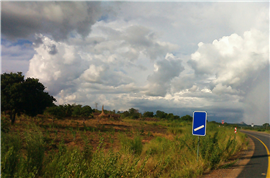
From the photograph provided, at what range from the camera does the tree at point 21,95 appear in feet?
57.5

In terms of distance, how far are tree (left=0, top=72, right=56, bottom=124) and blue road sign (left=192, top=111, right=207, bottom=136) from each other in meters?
16.0

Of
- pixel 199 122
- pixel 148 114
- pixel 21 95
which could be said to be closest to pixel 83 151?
pixel 199 122

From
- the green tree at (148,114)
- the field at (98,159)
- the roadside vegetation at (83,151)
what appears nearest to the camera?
the field at (98,159)

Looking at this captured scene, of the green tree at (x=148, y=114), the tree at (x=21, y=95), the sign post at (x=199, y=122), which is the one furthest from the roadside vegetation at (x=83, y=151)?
the green tree at (x=148, y=114)

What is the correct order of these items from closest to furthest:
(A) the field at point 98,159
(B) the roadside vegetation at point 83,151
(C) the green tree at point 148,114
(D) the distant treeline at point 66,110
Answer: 1. (A) the field at point 98,159
2. (B) the roadside vegetation at point 83,151
3. (D) the distant treeline at point 66,110
4. (C) the green tree at point 148,114

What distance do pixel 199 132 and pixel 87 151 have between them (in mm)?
5328

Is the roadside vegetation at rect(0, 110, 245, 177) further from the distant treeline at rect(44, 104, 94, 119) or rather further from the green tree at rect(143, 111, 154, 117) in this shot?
the green tree at rect(143, 111, 154, 117)

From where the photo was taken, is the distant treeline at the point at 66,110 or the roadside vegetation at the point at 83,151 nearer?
the roadside vegetation at the point at 83,151

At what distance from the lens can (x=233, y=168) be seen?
9.16 m

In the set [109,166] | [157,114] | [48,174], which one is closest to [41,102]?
[48,174]

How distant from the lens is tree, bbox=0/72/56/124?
17.5m

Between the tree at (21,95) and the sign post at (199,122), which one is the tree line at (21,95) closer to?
the tree at (21,95)

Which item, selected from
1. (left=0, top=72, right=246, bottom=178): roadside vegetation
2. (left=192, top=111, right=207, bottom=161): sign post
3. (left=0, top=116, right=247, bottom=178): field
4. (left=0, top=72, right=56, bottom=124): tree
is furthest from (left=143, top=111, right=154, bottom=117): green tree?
(left=192, top=111, right=207, bottom=161): sign post

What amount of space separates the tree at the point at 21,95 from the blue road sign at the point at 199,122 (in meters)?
16.0
